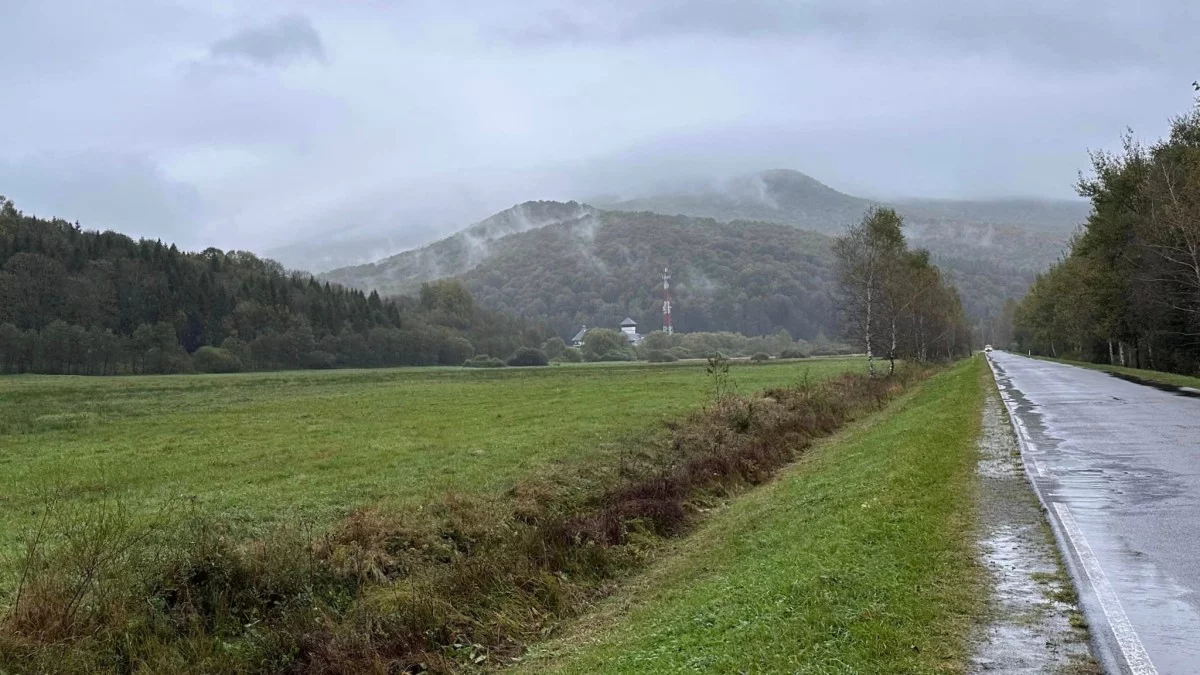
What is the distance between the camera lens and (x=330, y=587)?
1277 cm

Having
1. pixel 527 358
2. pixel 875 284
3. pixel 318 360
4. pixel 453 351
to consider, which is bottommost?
pixel 527 358

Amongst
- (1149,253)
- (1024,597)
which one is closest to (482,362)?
(1149,253)

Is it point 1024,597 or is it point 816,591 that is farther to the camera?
point 816,591

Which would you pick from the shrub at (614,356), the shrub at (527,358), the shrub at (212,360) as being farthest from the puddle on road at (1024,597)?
the shrub at (614,356)

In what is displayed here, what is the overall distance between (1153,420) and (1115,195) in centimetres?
4295

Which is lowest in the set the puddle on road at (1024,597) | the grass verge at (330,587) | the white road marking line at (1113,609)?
the grass verge at (330,587)

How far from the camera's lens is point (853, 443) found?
86.4 feet

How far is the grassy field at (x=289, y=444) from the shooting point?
18.4 m

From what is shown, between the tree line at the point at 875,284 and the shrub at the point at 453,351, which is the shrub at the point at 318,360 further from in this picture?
the tree line at the point at 875,284

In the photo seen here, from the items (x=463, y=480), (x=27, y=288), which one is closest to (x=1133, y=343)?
(x=463, y=480)

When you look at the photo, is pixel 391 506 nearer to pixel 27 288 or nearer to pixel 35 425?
pixel 35 425

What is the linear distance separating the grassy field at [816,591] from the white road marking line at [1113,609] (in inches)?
46.8

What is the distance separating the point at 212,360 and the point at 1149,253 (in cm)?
10719

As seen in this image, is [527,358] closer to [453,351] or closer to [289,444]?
[453,351]
